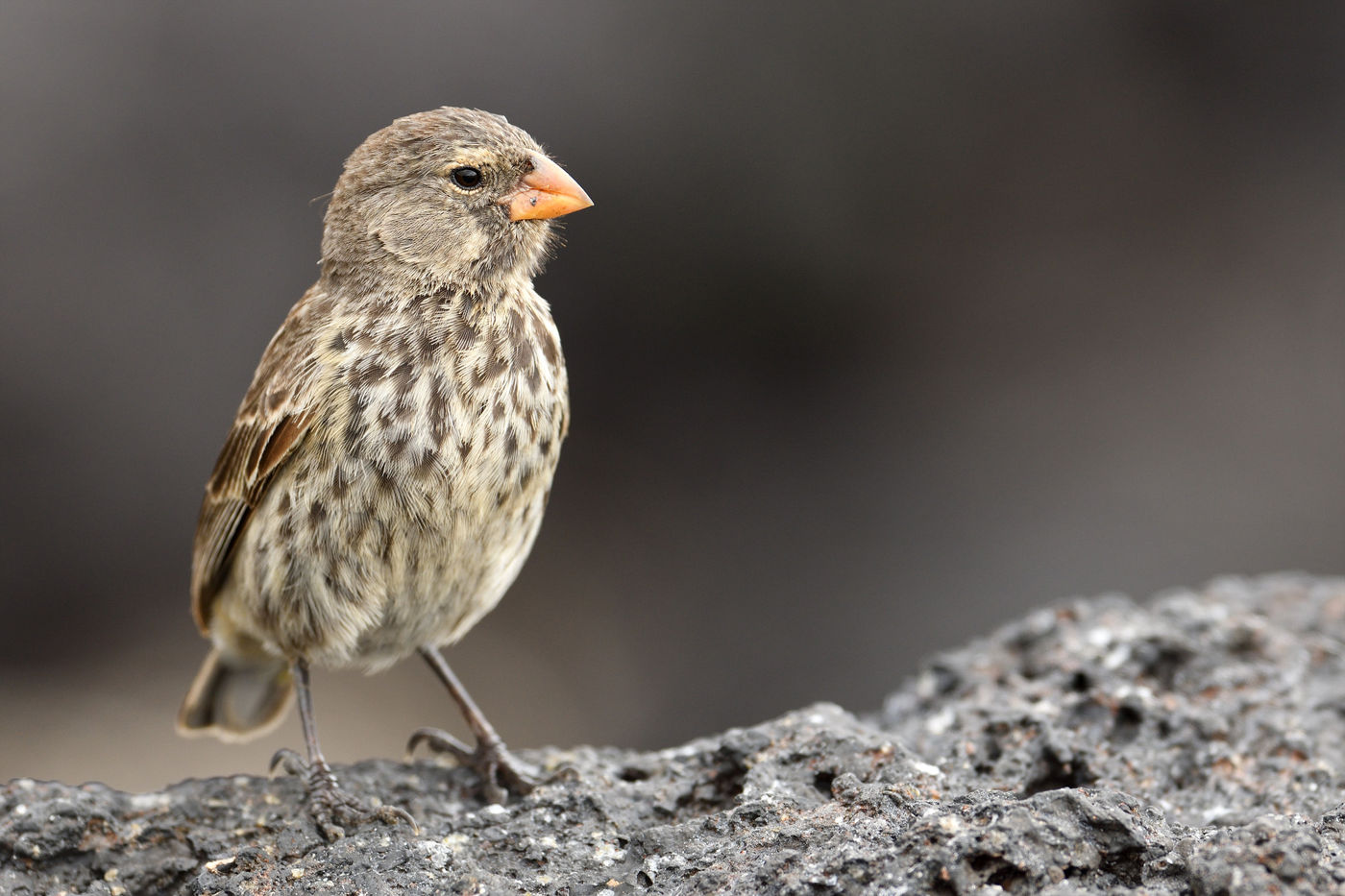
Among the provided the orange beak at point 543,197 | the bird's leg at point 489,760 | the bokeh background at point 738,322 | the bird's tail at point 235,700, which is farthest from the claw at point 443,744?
the bokeh background at point 738,322

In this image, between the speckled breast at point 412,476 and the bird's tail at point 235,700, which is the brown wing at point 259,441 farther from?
the bird's tail at point 235,700

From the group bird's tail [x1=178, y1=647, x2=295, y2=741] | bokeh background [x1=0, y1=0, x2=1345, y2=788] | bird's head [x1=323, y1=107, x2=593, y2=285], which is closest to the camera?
bird's head [x1=323, y1=107, x2=593, y2=285]

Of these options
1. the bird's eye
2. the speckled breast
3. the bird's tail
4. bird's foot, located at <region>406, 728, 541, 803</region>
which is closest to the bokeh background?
the bird's tail

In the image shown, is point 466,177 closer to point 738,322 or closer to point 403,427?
point 403,427

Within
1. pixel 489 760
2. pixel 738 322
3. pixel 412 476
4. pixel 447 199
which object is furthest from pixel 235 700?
pixel 738 322

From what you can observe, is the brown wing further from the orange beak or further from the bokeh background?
the bokeh background

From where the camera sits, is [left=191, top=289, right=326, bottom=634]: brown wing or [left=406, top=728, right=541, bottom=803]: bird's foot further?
[left=406, top=728, right=541, bottom=803]: bird's foot
